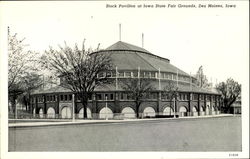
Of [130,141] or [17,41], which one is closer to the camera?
[130,141]

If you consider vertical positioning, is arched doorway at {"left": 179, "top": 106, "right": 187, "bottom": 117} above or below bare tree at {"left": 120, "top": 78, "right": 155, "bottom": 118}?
below

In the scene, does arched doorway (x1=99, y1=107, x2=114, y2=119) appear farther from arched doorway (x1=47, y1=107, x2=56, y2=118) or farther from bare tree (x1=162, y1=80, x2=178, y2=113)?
bare tree (x1=162, y1=80, x2=178, y2=113)

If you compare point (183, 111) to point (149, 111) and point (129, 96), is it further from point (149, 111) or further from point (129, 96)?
point (129, 96)

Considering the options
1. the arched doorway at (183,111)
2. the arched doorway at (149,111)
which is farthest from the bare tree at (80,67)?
the arched doorway at (183,111)

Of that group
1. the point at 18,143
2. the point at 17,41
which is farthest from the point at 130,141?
the point at 17,41

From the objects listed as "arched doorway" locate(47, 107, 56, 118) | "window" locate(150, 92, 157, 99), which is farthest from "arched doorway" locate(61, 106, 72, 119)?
"window" locate(150, 92, 157, 99)

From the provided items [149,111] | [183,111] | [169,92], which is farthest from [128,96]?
[183,111]

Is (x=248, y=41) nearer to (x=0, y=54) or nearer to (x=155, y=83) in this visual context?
(x=0, y=54)
